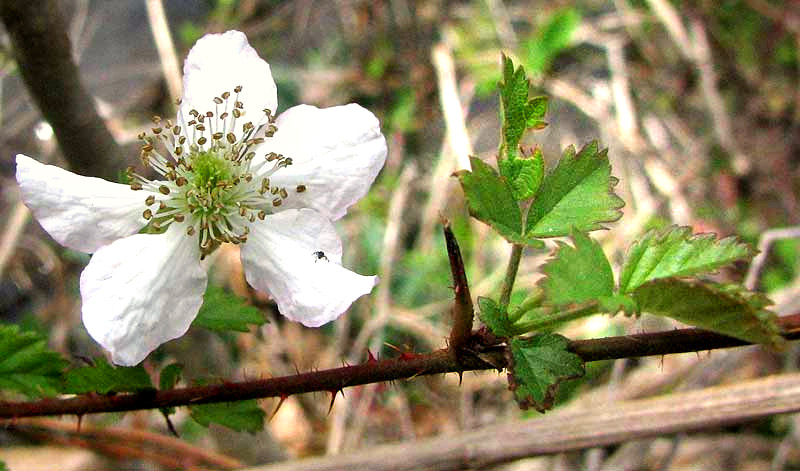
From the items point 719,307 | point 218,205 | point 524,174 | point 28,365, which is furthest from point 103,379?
point 719,307

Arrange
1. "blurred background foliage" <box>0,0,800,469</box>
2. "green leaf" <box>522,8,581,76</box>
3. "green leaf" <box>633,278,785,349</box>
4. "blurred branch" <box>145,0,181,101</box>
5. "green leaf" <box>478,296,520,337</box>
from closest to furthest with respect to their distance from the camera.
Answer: "green leaf" <box>633,278,785,349</box> < "green leaf" <box>478,296,520,337</box> < "blurred branch" <box>145,0,181,101</box> < "blurred background foliage" <box>0,0,800,469</box> < "green leaf" <box>522,8,581,76</box>

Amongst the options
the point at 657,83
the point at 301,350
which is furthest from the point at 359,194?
the point at 657,83

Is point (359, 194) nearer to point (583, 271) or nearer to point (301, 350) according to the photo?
point (583, 271)

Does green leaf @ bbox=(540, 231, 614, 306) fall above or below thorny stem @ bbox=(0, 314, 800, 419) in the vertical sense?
above

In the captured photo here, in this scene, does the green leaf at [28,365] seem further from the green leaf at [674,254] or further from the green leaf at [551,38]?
the green leaf at [551,38]

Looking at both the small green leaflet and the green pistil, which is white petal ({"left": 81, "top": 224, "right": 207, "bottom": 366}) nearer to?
the green pistil

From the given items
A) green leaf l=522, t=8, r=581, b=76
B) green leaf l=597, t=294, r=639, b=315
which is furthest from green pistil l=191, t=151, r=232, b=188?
green leaf l=522, t=8, r=581, b=76
